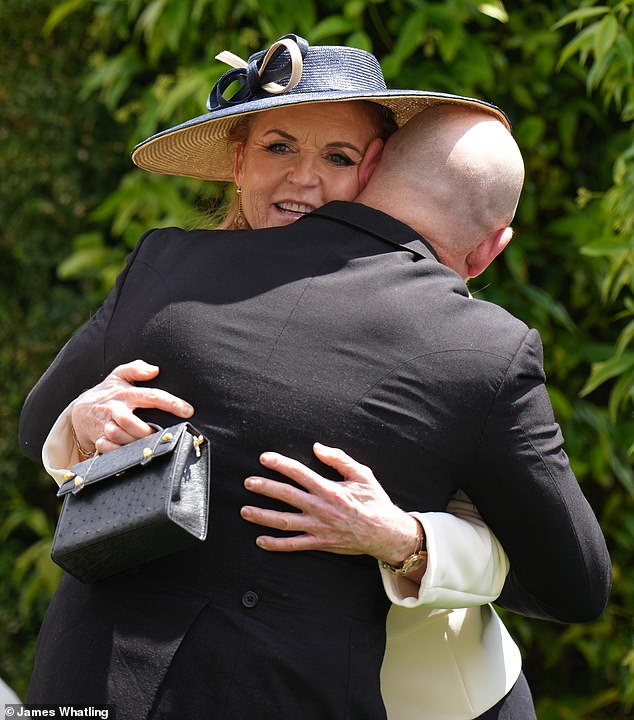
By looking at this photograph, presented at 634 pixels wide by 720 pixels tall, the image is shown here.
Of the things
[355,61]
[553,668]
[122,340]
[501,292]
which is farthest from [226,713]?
[553,668]

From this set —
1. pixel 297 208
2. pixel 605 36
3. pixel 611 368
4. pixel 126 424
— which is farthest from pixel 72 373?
pixel 605 36

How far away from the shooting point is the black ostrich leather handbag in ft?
5.73

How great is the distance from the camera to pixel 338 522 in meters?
1.84

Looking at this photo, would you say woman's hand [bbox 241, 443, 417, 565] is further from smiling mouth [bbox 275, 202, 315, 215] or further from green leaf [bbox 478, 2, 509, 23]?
green leaf [bbox 478, 2, 509, 23]

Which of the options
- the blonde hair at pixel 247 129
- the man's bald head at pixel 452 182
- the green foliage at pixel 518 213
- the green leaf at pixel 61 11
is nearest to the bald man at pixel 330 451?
the man's bald head at pixel 452 182

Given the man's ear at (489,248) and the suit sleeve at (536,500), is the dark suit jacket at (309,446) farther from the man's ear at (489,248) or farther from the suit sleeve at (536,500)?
the man's ear at (489,248)

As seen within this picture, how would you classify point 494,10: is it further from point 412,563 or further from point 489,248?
point 412,563

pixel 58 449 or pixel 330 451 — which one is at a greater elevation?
pixel 330 451

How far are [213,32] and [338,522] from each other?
2.26 metres

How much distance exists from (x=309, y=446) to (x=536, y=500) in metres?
0.39

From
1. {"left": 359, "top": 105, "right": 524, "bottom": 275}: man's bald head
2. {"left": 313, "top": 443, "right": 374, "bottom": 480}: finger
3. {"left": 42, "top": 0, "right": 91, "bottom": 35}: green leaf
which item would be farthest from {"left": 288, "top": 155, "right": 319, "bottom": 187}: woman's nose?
{"left": 42, "top": 0, "right": 91, "bottom": 35}: green leaf

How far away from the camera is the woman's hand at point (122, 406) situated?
6.20ft

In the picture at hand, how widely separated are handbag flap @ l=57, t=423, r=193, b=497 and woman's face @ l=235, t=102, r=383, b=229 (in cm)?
65

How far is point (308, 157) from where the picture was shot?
2.29 meters
